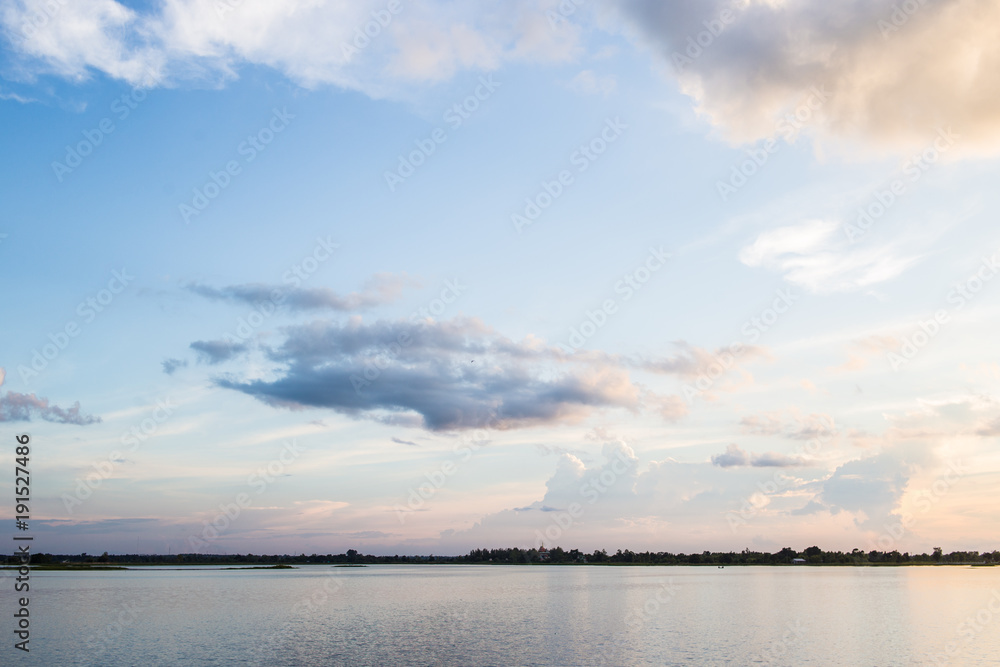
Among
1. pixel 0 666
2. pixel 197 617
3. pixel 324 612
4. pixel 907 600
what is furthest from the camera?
pixel 907 600

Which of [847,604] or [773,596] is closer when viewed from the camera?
[847,604]

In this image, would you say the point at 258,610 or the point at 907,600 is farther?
the point at 907,600

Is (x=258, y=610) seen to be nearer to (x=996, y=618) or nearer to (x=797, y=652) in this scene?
(x=797, y=652)

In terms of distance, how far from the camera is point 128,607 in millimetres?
94938

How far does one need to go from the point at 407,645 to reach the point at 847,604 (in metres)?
79.1

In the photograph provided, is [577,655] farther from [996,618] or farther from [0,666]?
[996,618]

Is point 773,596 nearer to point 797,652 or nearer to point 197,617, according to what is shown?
point 797,652

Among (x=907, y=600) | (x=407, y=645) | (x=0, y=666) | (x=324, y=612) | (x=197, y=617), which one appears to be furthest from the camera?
(x=907, y=600)

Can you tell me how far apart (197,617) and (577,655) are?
2065 inches

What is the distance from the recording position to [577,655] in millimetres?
56062

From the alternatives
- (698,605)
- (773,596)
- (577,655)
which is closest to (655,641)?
(577,655)

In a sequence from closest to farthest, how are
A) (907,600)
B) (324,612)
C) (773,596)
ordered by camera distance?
1. (324,612)
2. (907,600)
3. (773,596)

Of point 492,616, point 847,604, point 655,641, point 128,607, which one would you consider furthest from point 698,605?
point 128,607

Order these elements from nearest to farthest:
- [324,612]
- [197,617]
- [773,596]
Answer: [197,617] < [324,612] < [773,596]
